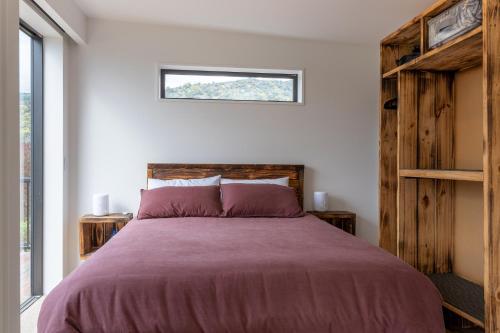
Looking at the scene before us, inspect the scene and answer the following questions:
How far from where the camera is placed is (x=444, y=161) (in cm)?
259

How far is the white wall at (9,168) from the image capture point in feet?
2.93

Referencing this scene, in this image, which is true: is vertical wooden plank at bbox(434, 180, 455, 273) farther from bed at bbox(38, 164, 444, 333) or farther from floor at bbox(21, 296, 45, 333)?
floor at bbox(21, 296, 45, 333)

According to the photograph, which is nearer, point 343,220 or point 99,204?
point 99,204

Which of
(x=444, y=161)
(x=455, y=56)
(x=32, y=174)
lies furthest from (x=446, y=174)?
(x=32, y=174)

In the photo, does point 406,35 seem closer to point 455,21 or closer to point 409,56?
point 409,56

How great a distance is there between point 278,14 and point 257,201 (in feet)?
5.23

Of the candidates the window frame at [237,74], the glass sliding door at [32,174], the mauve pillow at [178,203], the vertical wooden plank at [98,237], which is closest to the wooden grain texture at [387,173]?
the window frame at [237,74]

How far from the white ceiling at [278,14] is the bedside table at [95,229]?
5.85 feet

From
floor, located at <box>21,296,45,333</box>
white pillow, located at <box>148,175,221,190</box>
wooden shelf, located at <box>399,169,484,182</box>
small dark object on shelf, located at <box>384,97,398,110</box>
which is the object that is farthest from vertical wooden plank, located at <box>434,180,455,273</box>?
floor, located at <box>21,296,45,333</box>

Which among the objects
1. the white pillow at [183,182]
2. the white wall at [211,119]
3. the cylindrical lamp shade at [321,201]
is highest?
the white wall at [211,119]

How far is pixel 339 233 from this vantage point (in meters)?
2.36

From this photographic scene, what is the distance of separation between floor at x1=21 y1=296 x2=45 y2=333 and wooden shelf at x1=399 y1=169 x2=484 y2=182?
2.65 metres

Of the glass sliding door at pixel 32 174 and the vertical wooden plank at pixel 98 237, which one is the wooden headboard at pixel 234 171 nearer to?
the vertical wooden plank at pixel 98 237

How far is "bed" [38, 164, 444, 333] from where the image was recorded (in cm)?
145
